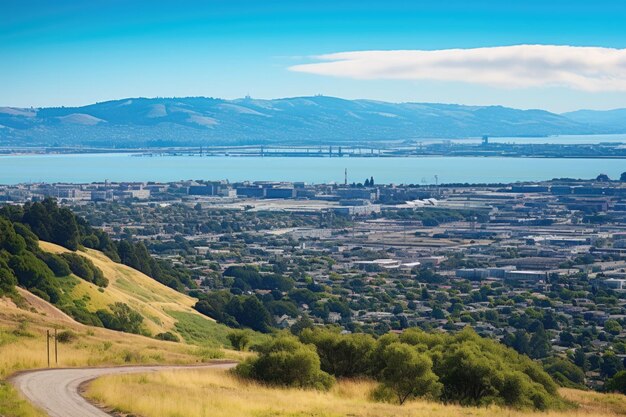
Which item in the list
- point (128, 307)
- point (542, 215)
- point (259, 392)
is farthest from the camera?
point (542, 215)

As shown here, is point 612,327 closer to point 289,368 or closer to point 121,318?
point 121,318

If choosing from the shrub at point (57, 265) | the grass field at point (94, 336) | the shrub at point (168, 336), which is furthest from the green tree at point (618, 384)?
the shrub at point (57, 265)

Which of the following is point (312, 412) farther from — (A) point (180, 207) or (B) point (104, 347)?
(A) point (180, 207)

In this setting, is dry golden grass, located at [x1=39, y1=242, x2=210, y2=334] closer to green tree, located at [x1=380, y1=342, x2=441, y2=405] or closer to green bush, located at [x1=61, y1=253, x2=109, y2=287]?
green bush, located at [x1=61, y1=253, x2=109, y2=287]

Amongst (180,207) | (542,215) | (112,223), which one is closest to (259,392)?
(112,223)

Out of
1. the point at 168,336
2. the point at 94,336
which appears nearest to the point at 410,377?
the point at 94,336

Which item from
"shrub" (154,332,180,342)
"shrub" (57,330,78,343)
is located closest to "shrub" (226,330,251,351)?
"shrub" (154,332,180,342)
